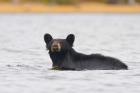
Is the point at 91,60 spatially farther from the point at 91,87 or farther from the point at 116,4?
the point at 116,4

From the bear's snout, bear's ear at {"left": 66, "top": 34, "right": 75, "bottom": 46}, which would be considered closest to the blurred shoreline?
bear's ear at {"left": 66, "top": 34, "right": 75, "bottom": 46}

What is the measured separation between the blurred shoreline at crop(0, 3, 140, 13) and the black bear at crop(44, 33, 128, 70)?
177ft

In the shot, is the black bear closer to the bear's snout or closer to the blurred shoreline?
the bear's snout

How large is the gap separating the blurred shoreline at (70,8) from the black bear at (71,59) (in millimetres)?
53812

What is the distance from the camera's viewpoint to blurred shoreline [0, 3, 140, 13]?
Result: 2990 inches

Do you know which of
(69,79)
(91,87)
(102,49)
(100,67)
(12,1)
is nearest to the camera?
(91,87)

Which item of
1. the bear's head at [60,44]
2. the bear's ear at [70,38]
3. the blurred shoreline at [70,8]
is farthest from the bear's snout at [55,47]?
the blurred shoreline at [70,8]

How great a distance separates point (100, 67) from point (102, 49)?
950 centimetres

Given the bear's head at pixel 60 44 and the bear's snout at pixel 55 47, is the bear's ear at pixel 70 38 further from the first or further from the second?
the bear's snout at pixel 55 47

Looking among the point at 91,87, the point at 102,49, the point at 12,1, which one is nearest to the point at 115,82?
the point at 91,87

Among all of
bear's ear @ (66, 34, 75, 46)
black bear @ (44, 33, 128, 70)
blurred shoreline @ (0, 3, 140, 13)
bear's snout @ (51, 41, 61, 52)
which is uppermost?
bear's ear @ (66, 34, 75, 46)

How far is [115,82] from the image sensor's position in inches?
754

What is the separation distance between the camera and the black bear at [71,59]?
67.4ft

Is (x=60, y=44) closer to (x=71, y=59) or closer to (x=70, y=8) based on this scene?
(x=71, y=59)
